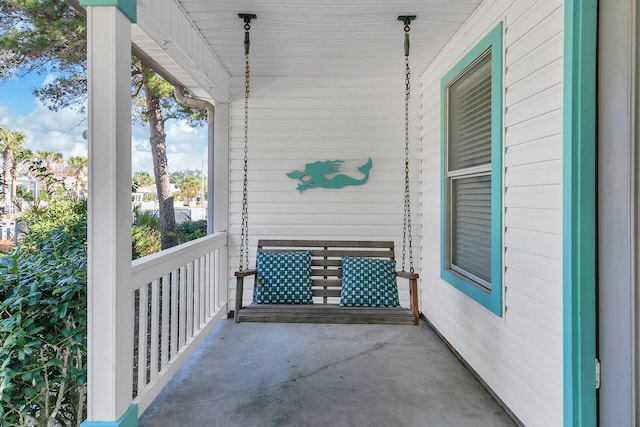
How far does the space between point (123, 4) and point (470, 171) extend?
2.48 meters

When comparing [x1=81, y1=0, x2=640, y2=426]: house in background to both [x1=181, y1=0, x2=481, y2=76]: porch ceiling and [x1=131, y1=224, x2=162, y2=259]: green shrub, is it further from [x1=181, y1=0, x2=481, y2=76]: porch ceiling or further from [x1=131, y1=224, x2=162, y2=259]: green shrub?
[x1=131, y1=224, x2=162, y2=259]: green shrub

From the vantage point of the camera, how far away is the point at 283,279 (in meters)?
3.49

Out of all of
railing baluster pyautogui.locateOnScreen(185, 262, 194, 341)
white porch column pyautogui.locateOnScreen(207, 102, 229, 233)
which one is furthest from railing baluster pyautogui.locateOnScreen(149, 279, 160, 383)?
white porch column pyautogui.locateOnScreen(207, 102, 229, 233)

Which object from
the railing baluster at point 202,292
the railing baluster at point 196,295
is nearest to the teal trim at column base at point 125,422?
the railing baluster at point 196,295

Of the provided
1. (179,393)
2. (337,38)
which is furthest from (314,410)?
(337,38)

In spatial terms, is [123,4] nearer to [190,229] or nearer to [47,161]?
[47,161]

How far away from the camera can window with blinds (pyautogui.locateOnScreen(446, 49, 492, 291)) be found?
2.65 metres

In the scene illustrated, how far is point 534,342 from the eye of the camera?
1.95m

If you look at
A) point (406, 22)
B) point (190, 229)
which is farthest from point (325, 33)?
point (190, 229)

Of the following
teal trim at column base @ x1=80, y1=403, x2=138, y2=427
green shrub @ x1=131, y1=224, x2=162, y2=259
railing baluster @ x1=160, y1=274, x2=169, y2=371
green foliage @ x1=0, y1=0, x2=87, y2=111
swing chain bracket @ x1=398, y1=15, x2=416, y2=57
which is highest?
green foliage @ x1=0, y1=0, x2=87, y2=111

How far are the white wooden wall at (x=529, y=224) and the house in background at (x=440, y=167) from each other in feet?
0.04

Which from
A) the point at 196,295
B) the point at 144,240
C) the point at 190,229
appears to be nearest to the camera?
the point at 196,295

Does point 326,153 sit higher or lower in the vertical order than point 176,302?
higher

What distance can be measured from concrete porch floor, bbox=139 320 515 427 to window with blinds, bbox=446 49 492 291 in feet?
2.45
